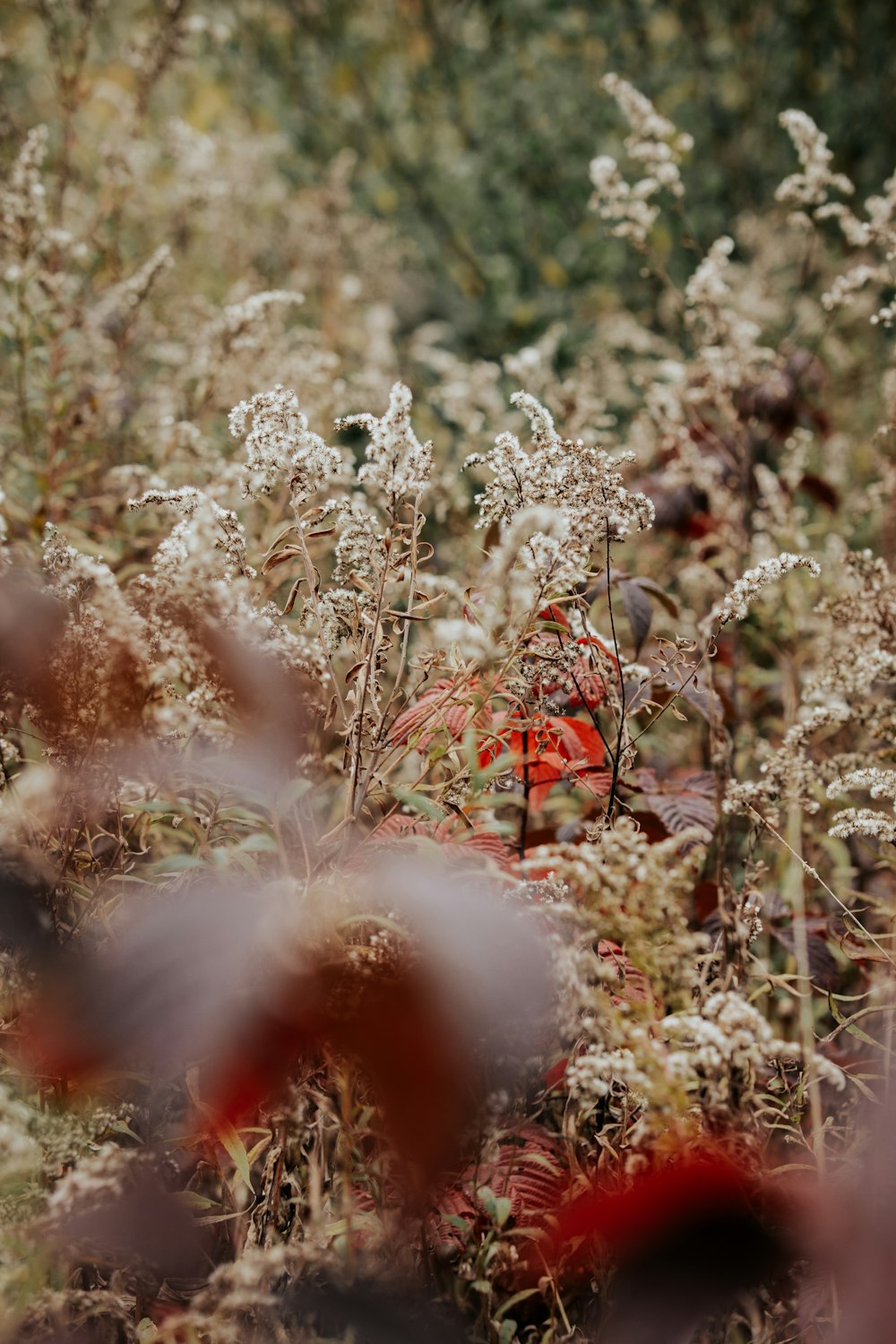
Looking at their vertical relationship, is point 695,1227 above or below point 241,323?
below

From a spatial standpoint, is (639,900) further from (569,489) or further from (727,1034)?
(569,489)

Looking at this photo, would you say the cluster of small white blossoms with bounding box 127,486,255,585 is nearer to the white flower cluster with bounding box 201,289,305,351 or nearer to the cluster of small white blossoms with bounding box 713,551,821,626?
the cluster of small white blossoms with bounding box 713,551,821,626

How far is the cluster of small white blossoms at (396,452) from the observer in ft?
2.42

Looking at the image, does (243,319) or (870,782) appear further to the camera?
(243,319)

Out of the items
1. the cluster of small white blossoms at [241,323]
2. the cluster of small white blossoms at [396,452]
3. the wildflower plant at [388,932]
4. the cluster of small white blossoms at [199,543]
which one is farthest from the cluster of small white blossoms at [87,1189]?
the cluster of small white blossoms at [241,323]

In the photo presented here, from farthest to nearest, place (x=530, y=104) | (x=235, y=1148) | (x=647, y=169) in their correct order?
1. (x=530, y=104)
2. (x=647, y=169)
3. (x=235, y=1148)

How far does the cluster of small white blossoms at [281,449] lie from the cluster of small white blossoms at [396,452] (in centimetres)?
3

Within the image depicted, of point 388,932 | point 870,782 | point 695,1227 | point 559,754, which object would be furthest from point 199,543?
point 870,782

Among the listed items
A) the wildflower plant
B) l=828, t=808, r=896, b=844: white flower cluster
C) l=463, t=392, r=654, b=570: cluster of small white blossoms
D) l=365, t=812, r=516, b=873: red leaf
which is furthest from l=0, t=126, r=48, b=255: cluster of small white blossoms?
l=828, t=808, r=896, b=844: white flower cluster

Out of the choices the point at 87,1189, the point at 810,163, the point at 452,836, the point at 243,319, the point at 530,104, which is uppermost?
the point at 530,104

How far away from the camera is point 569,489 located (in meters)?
0.81

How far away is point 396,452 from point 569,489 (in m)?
0.15

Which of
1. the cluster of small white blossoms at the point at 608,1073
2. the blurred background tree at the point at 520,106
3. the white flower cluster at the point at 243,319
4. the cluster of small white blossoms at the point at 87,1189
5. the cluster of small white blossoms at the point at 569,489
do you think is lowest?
the cluster of small white blossoms at the point at 87,1189

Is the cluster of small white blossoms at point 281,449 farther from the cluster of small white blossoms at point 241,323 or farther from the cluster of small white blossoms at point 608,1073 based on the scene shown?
the cluster of small white blossoms at point 241,323
